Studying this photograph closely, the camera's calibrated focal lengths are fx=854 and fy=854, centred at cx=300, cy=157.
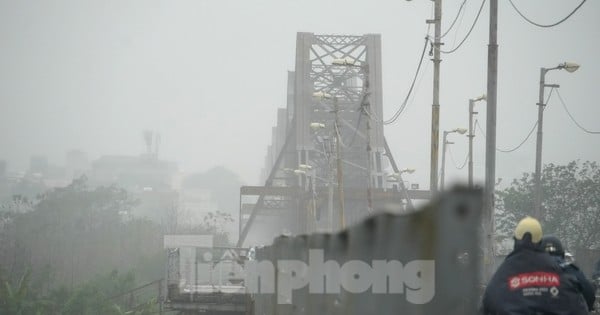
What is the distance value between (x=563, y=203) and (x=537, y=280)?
136ft

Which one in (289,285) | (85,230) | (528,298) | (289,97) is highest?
(289,97)

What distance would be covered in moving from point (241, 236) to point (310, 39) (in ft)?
62.6

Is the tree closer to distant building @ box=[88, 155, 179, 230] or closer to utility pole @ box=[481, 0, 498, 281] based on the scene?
utility pole @ box=[481, 0, 498, 281]

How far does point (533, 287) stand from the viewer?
5785mm

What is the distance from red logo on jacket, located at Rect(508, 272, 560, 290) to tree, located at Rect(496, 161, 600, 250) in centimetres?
3906

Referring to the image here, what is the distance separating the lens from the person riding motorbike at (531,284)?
5.77 m

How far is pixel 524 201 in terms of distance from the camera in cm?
4675

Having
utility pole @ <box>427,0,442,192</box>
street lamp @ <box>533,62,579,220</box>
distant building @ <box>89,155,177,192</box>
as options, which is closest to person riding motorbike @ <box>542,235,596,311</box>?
utility pole @ <box>427,0,442,192</box>

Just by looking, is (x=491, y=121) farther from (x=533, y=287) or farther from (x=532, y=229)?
(x=533, y=287)

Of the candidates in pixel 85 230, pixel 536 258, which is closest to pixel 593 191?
pixel 536 258

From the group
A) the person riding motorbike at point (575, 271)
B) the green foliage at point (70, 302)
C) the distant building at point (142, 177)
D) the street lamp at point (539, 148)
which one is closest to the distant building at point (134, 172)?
the distant building at point (142, 177)

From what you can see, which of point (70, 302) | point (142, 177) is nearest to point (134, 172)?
point (142, 177)

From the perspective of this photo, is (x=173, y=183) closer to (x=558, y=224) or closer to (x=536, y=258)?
(x=558, y=224)

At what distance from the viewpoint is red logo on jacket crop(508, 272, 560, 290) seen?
19.0 ft
